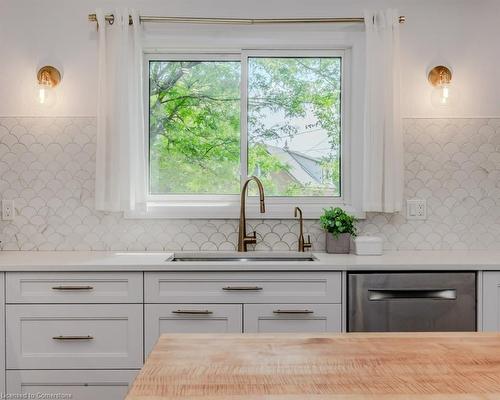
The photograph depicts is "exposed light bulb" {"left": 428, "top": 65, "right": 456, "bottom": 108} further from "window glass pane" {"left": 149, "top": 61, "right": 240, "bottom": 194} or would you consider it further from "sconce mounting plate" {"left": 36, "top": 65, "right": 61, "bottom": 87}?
"sconce mounting plate" {"left": 36, "top": 65, "right": 61, "bottom": 87}

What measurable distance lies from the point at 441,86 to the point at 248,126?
1141 millimetres

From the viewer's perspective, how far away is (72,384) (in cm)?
228

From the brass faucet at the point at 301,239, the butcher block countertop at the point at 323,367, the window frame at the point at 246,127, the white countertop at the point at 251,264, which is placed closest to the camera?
the butcher block countertop at the point at 323,367

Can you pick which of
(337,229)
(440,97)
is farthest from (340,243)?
(440,97)

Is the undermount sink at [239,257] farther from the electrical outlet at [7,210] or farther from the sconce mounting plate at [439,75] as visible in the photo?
the sconce mounting plate at [439,75]

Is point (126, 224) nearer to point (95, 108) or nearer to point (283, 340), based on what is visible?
point (95, 108)

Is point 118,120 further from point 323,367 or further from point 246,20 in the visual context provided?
point 323,367

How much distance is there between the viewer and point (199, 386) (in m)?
0.83

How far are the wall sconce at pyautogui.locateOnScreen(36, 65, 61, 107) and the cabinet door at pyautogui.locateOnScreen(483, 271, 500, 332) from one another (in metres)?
2.49

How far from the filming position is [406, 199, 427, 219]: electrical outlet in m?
2.87

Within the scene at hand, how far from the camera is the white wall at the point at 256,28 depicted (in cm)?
282

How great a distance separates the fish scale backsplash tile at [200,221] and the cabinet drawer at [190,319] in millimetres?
619

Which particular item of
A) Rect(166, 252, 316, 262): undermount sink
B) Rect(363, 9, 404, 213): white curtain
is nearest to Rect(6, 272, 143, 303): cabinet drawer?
Rect(166, 252, 316, 262): undermount sink

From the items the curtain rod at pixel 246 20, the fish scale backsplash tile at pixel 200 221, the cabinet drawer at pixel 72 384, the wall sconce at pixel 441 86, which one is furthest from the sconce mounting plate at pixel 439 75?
the cabinet drawer at pixel 72 384
